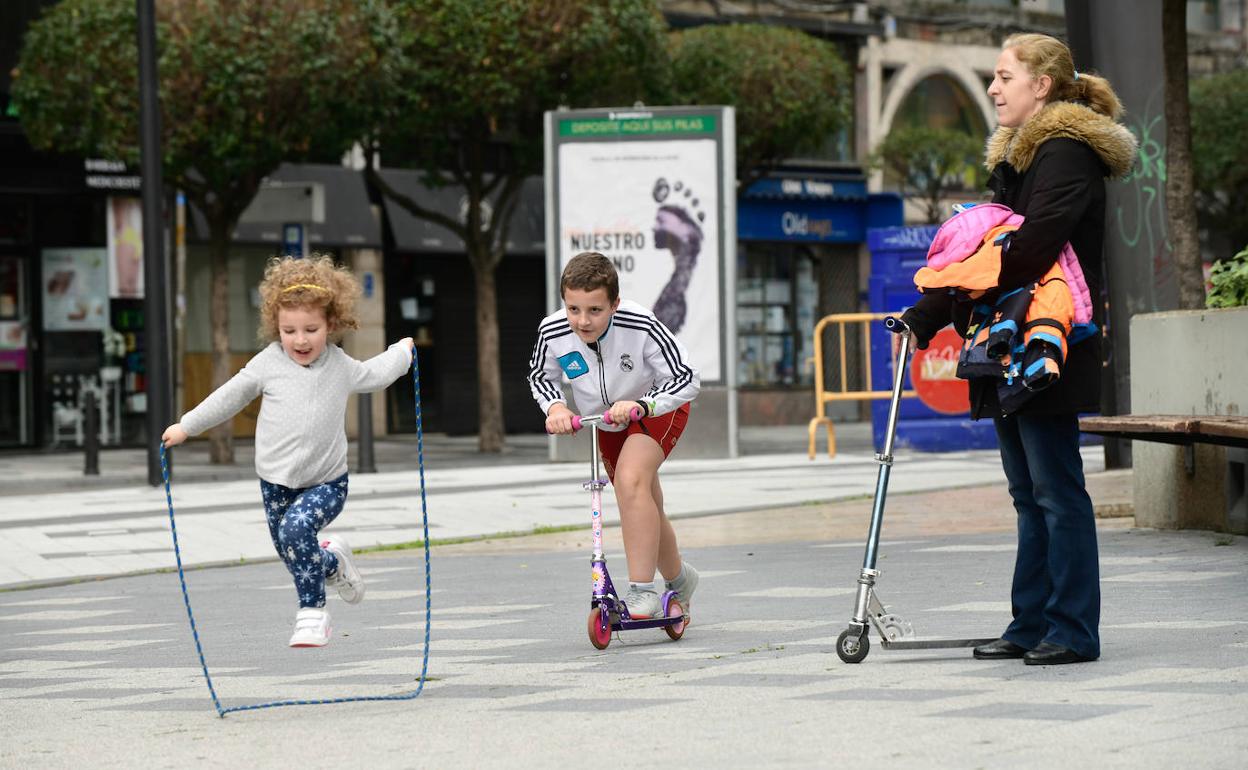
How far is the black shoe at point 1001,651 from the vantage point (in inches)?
238

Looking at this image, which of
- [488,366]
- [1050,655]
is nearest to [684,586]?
[1050,655]

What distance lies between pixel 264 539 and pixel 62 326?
13530 mm

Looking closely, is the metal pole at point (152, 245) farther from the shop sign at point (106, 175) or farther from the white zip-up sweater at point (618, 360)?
the white zip-up sweater at point (618, 360)

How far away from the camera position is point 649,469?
6797 millimetres

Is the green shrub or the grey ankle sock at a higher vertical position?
the green shrub

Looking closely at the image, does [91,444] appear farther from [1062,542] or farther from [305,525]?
[1062,542]

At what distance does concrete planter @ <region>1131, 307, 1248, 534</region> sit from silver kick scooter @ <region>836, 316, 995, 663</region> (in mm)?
4053

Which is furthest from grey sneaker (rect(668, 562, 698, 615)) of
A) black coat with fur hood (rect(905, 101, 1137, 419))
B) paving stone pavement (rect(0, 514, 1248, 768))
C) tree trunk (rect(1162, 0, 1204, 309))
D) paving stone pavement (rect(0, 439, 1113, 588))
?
tree trunk (rect(1162, 0, 1204, 309))

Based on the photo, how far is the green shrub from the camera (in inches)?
384

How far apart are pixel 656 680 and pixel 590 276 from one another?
137 centimetres

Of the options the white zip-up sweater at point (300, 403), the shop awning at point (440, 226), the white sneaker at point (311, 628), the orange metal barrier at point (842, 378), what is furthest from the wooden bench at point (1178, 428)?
the shop awning at point (440, 226)

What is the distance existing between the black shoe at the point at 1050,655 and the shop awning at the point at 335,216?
21.2 m

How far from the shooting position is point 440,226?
27.8 metres

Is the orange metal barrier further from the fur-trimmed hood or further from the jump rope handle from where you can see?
the jump rope handle
